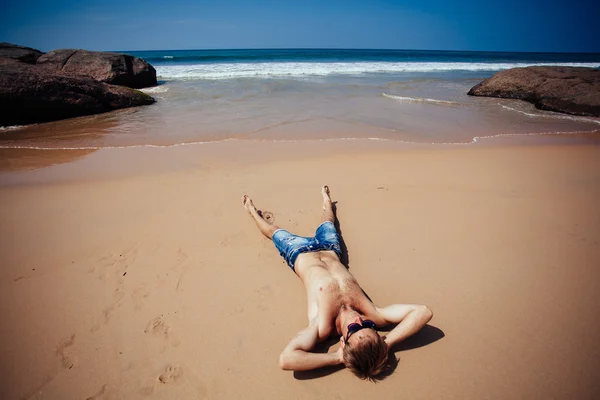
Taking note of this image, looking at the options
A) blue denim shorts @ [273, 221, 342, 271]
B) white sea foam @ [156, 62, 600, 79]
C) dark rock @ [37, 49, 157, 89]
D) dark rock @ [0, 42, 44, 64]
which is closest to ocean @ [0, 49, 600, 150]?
dark rock @ [37, 49, 157, 89]

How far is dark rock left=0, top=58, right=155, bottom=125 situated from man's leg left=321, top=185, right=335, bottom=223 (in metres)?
9.56

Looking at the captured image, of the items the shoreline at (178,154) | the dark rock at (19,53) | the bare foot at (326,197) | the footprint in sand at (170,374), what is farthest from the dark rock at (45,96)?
the footprint in sand at (170,374)

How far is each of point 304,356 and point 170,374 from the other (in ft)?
3.48

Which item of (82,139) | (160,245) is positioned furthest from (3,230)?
(82,139)

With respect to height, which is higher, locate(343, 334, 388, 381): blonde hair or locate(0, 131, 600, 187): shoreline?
locate(0, 131, 600, 187): shoreline

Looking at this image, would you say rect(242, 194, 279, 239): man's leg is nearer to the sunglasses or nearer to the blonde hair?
the sunglasses

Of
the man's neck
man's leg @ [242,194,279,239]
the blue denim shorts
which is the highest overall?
man's leg @ [242,194,279,239]

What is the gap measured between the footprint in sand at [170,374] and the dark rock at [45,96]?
10.2m

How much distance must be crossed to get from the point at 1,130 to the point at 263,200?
8707 millimetres

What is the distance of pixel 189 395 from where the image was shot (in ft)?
6.93

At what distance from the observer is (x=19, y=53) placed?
13039 millimetres

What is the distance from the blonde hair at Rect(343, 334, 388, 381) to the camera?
2.15 metres

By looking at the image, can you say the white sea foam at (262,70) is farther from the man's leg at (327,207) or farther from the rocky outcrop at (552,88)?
the man's leg at (327,207)

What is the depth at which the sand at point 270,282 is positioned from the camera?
2.20 m
